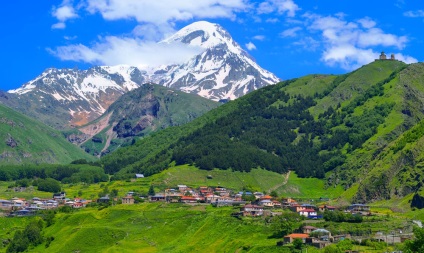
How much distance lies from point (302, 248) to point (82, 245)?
68.2m

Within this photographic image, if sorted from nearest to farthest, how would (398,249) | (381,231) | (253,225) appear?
(398,249)
(381,231)
(253,225)

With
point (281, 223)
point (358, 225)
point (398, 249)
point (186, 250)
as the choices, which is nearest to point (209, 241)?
point (186, 250)

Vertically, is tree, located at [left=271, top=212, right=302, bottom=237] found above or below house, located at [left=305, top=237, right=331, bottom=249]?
above

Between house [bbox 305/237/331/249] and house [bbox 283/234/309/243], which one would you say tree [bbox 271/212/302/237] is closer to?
house [bbox 283/234/309/243]

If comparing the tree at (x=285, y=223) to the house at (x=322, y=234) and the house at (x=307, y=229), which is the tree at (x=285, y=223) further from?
the house at (x=322, y=234)

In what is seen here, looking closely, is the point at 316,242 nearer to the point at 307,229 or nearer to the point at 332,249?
the point at 307,229

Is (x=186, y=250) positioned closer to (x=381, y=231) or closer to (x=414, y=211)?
(x=381, y=231)

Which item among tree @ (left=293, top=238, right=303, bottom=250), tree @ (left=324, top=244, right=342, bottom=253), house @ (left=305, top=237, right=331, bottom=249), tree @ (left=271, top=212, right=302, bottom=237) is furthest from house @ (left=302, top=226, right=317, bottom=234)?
tree @ (left=324, top=244, right=342, bottom=253)

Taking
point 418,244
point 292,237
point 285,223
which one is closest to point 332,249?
point 418,244

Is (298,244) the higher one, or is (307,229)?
(307,229)

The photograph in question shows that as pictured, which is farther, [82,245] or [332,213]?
[82,245]

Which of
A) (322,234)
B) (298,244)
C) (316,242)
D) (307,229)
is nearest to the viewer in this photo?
(298,244)

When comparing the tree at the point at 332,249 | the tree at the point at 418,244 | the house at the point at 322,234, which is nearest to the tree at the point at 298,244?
the house at the point at 322,234

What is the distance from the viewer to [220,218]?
19288 centimetres
